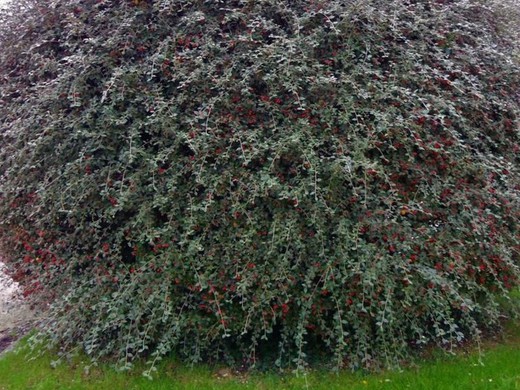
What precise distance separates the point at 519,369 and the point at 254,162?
2357 mm

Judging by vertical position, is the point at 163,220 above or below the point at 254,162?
below

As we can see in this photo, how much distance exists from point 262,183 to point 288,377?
1.40 meters

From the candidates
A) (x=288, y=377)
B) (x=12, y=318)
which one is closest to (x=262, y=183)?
(x=288, y=377)

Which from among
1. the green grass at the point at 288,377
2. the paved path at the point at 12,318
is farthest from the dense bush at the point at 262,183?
the paved path at the point at 12,318

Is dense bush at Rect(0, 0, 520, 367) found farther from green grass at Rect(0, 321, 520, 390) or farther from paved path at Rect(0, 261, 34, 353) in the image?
paved path at Rect(0, 261, 34, 353)

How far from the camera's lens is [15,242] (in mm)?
4535

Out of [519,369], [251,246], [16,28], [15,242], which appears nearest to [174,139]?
[251,246]

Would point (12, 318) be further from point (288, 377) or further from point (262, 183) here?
point (262, 183)

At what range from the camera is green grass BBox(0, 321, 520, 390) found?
374cm

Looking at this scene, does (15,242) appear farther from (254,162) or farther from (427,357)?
(427,357)

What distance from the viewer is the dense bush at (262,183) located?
364 cm

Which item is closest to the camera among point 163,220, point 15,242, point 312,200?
point 312,200

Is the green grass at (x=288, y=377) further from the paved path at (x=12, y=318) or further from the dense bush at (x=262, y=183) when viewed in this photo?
the paved path at (x=12, y=318)

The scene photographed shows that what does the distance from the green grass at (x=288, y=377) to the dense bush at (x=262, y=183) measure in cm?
13
